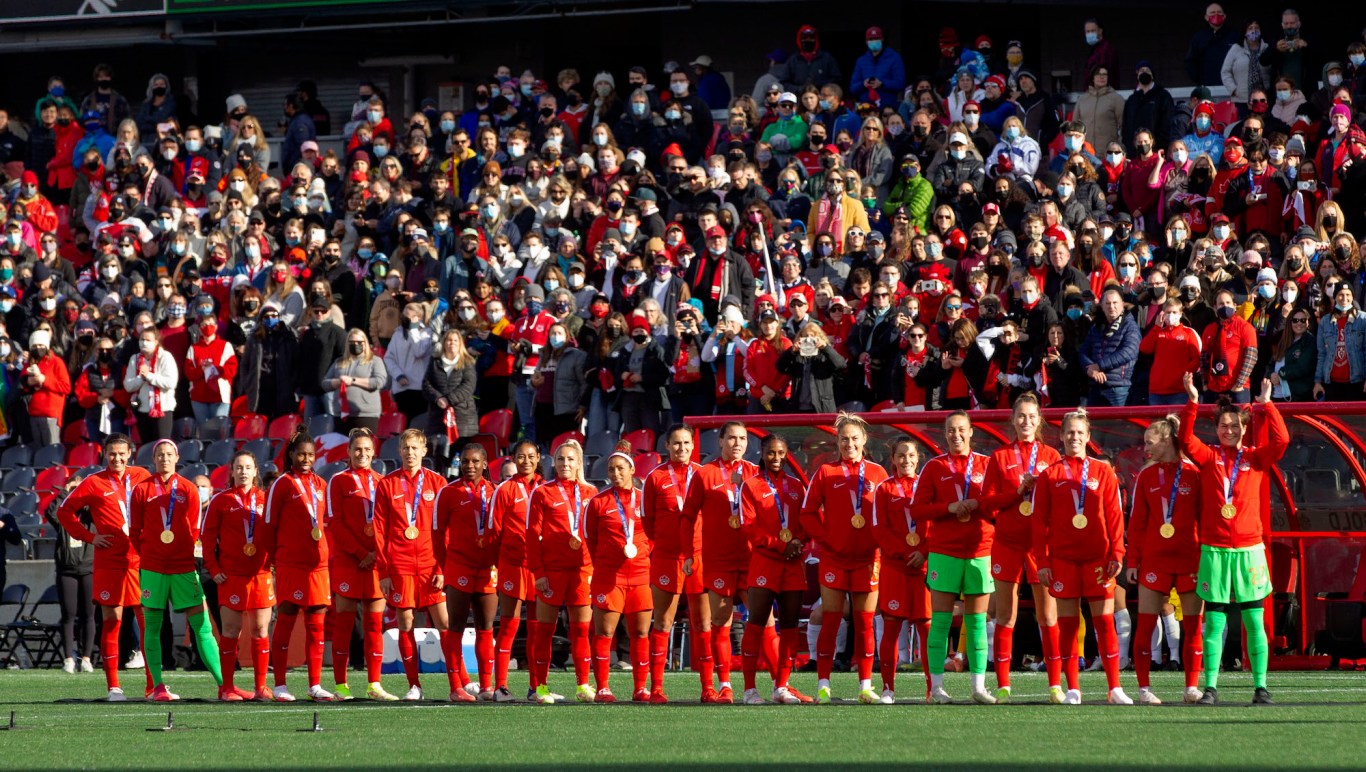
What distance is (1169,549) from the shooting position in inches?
489

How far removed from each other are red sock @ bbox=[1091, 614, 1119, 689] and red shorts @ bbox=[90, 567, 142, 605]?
660cm

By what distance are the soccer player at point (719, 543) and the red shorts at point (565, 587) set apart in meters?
0.73

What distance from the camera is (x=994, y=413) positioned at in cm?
1684

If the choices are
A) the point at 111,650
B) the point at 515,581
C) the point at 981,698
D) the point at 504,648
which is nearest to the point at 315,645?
the point at 504,648

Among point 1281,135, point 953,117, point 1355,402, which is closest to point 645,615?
point 1355,402

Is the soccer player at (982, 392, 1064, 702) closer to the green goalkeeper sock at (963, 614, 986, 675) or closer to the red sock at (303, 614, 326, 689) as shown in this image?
Result: the green goalkeeper sock at (963, 614, 986, 675)

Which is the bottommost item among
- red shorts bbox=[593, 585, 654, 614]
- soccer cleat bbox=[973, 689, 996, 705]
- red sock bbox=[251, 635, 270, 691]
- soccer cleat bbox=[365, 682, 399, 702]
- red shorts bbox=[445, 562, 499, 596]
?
soccer cleat bbox=[365, 682, 399, 702]

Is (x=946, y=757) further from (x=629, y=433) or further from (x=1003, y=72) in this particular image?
(x=1003, y=72)

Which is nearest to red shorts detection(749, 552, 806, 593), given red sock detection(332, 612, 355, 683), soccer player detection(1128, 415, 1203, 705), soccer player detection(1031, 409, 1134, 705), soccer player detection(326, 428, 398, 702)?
soccer player detection(1031, 409, 1134, 705)

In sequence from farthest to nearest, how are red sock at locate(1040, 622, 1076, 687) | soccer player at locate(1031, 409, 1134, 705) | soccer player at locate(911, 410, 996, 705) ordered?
soccer player at locate(911, 410, 996, 705) → red sock at locate(1040, 622, 1076, 687) → soccer player at locate(1031, 409, 1134, 705)

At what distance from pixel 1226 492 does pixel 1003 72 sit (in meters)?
13.2

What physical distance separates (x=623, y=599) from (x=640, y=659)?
→ 15.4 inches

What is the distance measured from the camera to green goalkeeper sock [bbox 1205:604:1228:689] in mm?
12141

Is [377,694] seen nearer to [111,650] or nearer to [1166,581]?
[111,650]
